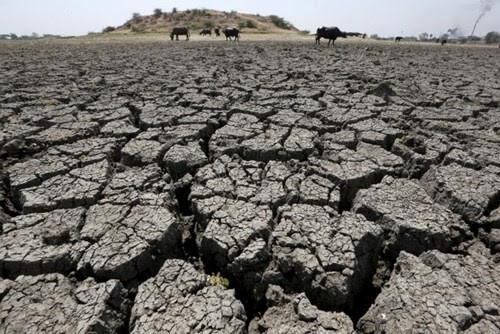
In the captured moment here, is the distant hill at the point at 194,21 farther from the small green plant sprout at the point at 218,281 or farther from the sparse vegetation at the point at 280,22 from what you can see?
the small green plant sprout at the point at 218,281

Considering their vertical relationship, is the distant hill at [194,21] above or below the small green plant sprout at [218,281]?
below

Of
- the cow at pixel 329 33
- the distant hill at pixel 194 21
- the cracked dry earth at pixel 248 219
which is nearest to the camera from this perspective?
the cracked dry earth at pixel 248 219

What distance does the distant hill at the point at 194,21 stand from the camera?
4063 centimetres

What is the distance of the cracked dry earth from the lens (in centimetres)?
169

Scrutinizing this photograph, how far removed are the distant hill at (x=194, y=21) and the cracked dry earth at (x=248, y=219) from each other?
3833 centimetres

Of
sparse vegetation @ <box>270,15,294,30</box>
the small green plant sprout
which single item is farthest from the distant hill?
the small green plant sprout

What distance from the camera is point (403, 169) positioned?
119 inches

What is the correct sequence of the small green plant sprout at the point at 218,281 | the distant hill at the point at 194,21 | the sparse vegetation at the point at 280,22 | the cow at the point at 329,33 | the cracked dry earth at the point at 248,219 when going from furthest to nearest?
the sparse vegetation at the point at 280,22 < the distant hill at the point at 194,21 < the cow at the point at 329,33 < the small green plant sprout at the point at 218,281 < the cracked dry earth at the point at 248,219

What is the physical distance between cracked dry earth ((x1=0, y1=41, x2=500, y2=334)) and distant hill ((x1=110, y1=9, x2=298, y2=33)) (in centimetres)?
3833

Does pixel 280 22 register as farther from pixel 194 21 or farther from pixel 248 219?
pixel 248 219

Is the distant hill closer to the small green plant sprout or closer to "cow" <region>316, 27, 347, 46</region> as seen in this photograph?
"cow" <region>316, 27, 347, 46</region>

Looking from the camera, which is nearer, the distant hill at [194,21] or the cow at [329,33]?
the cow at [329,33]

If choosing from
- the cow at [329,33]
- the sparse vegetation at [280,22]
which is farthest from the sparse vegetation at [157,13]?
the cow at [329,33]

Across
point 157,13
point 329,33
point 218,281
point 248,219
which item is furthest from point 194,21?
point 218,281
